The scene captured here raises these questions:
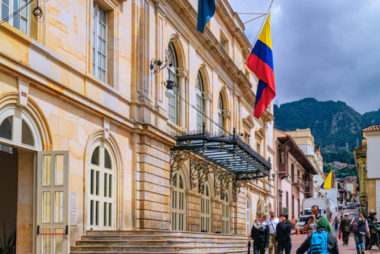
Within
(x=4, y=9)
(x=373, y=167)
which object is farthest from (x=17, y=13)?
(x=373, y=167)

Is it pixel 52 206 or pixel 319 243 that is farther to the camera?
pixel 52 206

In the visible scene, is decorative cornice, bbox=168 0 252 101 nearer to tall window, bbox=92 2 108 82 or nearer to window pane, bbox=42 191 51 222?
tall window, bbox=92 2 108 82

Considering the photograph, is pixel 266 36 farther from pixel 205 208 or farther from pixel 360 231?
pixel 205 208

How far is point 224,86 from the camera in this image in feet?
105

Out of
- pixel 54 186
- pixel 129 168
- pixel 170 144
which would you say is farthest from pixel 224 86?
pixel 54 186

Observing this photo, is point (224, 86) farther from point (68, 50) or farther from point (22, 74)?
point (22, 74)

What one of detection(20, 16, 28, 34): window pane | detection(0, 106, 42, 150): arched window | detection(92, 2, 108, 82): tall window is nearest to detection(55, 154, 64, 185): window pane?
detection(0, 106, 42, 150): arched window

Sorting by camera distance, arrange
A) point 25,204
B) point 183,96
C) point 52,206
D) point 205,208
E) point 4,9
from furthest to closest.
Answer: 1. point 205,208
2. point 183,96
3. point 25,204
4. point 52,206
5. point 4,9

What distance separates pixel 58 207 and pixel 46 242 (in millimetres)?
865

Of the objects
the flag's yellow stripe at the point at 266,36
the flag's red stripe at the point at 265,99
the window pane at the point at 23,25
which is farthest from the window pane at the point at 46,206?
the flag's yellow stripe at the point at 266,36

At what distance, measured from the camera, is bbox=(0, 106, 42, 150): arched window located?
43.9 feet

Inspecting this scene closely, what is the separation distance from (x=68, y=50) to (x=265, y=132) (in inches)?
1152

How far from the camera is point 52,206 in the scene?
14.1 metres

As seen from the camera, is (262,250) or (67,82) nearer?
(67,82)
